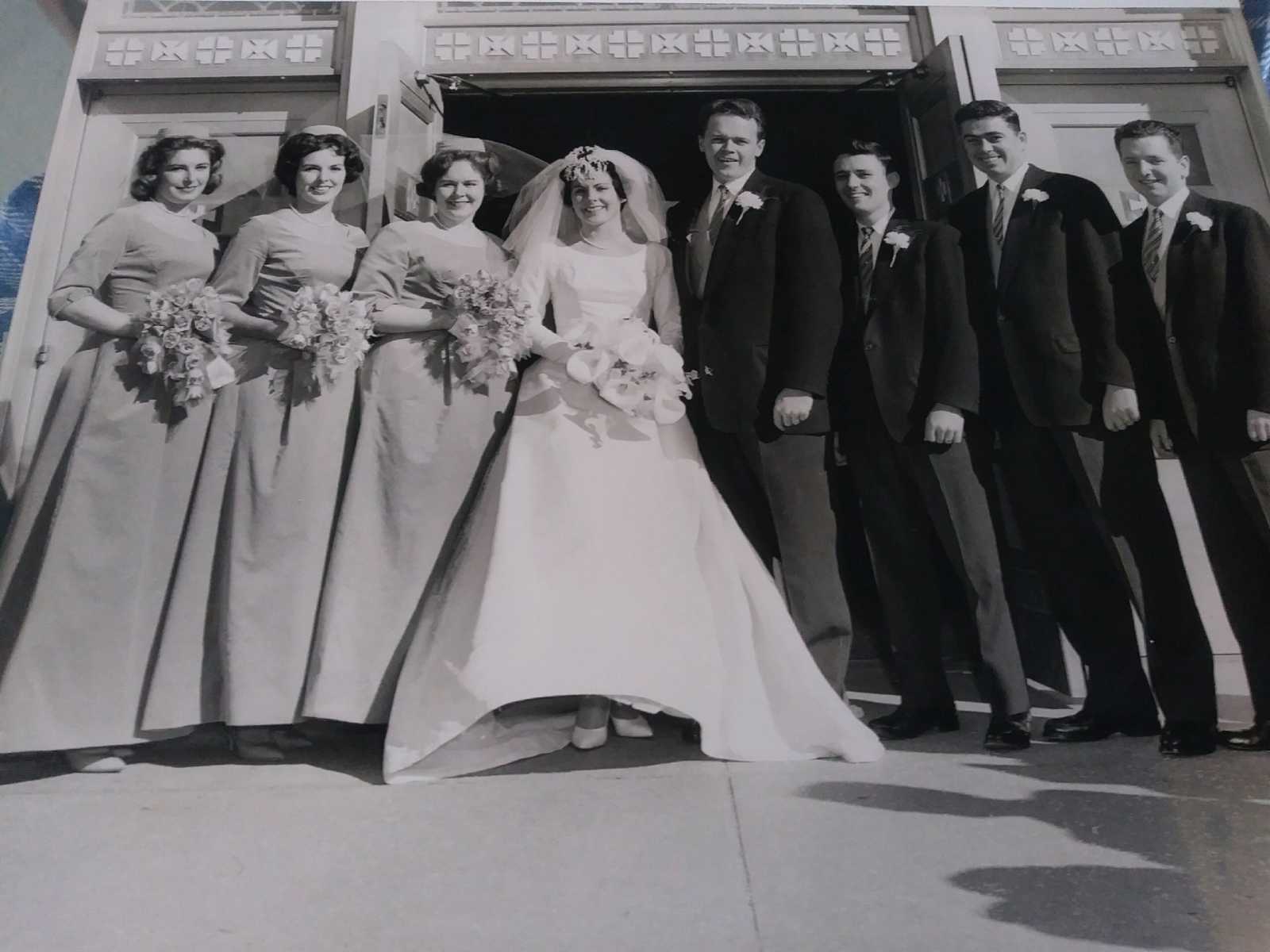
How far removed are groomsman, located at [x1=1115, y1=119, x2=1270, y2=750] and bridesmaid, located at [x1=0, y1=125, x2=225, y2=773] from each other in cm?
190

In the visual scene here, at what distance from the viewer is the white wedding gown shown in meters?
1.38

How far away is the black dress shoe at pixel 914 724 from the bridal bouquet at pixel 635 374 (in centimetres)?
73

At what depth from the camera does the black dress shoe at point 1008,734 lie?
4.69 feet

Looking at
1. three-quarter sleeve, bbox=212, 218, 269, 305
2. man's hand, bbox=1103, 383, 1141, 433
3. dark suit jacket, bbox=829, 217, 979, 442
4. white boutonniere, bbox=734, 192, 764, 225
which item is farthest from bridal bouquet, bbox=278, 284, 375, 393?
man's hand, bbox=1103, 383, 1141, 433

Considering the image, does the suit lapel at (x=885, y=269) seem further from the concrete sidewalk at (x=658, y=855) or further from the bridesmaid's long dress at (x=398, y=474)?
the concrete sidewalk at (x=658, y=855)

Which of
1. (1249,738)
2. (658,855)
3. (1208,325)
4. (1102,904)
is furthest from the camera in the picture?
(1208,325)

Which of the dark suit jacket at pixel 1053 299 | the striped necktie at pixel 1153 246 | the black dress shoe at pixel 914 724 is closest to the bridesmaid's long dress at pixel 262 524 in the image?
the black dress shoe at pixel 914 724

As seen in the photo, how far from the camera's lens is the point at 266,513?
5.09ft

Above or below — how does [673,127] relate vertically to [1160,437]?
above

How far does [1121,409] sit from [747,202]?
0.88 m

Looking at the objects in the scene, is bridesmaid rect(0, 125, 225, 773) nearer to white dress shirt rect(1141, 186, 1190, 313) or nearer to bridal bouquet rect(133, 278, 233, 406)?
bridal bouquet rect(133, 278, 233, 406)

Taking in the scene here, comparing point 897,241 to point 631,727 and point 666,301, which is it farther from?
point 631,727

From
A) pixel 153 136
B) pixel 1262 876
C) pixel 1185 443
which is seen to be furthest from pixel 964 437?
pixel 153 136

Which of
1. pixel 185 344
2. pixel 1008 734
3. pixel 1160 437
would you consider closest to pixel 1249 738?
pixel 1008 734
